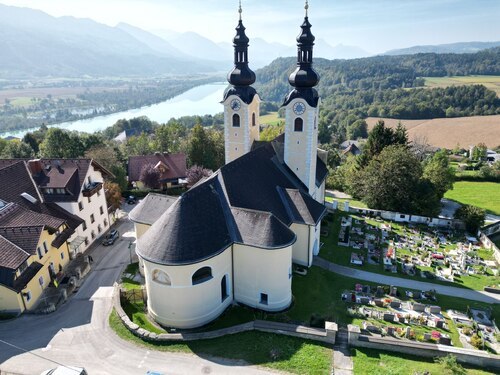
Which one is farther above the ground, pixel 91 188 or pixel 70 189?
pixel 70 189

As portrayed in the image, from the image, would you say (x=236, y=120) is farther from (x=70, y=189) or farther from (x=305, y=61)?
(x=70, y=189)

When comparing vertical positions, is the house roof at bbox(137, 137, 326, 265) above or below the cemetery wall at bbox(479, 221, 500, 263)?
above

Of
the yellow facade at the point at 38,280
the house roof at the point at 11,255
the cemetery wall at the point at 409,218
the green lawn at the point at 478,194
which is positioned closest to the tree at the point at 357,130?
the green lawn at the point at 478,194

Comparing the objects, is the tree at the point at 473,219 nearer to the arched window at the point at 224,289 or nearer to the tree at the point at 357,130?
the arched window at the point at 224,289

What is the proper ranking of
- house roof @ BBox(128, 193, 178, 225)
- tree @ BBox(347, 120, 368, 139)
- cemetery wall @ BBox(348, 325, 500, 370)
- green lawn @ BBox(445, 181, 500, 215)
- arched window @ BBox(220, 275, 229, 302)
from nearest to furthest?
1. cemetery wall @ BBox(348, 325, 500, 370)
2. arched window @ BBox(220, 275, 229, 302)
3. house roof @ BBox(128, 193, 178, 225)
4. green lawn @ BBox(445, 181, 500, 215)
5. tree @ BBox(347, 120, 368, 139)

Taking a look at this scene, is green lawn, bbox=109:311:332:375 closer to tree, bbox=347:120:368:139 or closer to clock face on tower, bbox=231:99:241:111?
clock face on tower, bbox=231:99:241:111

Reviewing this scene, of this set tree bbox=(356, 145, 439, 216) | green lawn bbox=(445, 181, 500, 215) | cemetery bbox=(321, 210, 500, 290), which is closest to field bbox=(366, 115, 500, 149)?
green lawn bbox=(445, 181, 500, 215)

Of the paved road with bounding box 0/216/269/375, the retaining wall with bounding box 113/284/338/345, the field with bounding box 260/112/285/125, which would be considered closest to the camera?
the paved road with bounding box 0/216/269/375

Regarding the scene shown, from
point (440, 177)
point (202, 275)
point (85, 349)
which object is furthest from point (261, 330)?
point (440, 177)
